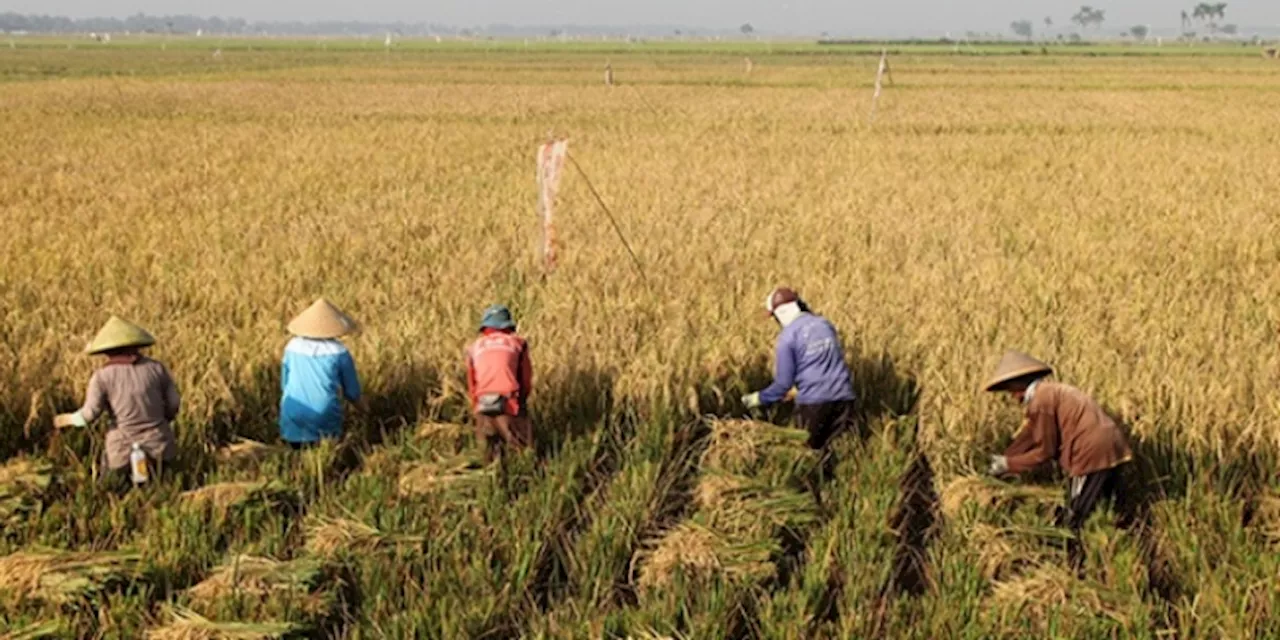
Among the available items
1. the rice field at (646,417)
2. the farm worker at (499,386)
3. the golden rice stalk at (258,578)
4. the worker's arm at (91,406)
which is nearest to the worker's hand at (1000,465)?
the rice field at (646,417)

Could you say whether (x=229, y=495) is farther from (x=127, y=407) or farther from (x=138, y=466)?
(x=127, y=407)

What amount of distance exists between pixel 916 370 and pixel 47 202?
9780 millimetres

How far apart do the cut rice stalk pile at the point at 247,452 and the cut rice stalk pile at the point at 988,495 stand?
281 cm

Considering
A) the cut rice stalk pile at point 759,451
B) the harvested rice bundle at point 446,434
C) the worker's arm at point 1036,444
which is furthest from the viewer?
the harvested rice bundle at point 446,434

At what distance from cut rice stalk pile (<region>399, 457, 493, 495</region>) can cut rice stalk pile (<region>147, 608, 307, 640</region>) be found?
1082 mm

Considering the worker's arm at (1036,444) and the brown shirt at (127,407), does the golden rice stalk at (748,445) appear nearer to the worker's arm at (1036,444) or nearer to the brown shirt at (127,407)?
the worker's arm at (1036,444)

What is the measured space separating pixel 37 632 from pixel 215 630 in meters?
0.52

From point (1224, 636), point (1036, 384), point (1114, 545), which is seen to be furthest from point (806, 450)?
point (1224, 636)

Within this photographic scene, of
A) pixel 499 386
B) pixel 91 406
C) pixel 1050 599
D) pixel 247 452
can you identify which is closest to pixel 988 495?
pixel 1050 599

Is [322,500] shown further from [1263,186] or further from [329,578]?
[1263,186]

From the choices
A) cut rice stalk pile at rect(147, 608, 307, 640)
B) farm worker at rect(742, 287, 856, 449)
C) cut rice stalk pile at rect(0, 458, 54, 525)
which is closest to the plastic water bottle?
cut rice stalk pile at rect(0, 458, 54, 525)

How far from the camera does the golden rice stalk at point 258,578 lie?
3.49 m

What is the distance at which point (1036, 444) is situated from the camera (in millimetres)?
4230

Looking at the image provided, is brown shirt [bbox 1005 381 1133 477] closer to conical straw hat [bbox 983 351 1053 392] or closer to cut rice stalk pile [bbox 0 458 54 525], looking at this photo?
conical straw hat [bbox 983 351 1053 392]
